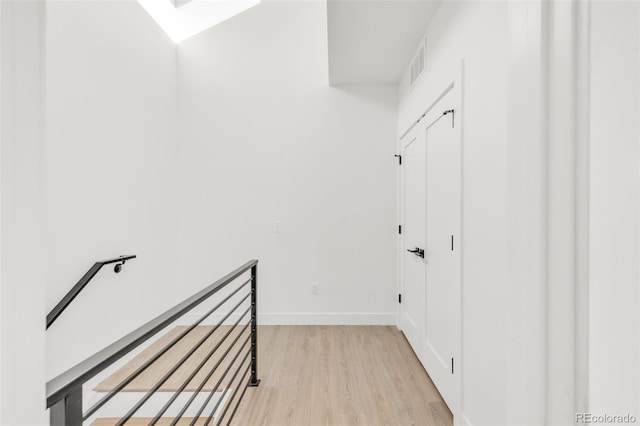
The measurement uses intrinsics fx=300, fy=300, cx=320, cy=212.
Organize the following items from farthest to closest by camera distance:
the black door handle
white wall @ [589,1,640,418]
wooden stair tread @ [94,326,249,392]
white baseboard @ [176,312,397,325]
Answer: white baseboard @ [176,312,397,325] → the black door handle → wooden stair tread @ [94,326,249,392] → white wall @ [589,1,640,418]

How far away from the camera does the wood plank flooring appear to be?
1.88 metres

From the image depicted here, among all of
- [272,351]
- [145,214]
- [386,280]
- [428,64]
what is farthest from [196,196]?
[428,64]

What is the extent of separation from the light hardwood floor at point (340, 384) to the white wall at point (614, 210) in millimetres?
1838

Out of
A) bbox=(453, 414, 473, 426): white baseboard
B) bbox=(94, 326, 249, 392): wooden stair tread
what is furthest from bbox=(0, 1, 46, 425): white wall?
bbox=(94, 326, 249, 392): wooden stair tread

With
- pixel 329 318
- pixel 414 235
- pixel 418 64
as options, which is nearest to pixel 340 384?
pixel 329 318

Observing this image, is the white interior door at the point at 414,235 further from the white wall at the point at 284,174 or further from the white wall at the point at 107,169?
the white wall at the point at 107,169

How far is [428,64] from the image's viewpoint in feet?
7.31

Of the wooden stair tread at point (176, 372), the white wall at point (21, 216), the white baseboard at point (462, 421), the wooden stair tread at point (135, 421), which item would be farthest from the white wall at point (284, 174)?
the white wall at point (21, 216)

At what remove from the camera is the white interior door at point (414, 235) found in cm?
244

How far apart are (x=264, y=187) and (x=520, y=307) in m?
3.09

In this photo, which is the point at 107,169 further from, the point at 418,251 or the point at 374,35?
the point at 418,251

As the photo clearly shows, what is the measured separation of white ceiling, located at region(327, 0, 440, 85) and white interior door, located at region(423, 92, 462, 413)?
728 millimetres

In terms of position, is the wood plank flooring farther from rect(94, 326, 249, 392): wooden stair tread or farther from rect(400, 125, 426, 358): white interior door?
rect(400, 125, 426, 358): white interior door

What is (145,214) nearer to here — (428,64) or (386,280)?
(386,280)
